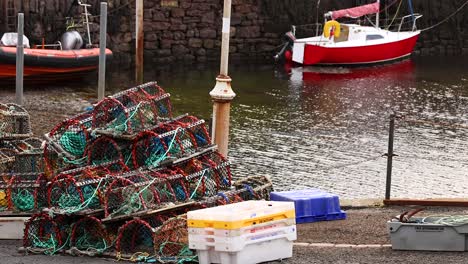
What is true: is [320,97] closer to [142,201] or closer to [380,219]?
[380,219]

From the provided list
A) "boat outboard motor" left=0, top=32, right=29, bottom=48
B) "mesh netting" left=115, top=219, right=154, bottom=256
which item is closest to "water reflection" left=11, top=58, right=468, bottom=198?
"boat outboard motor" left=0, top=32, right=29, bottom=48

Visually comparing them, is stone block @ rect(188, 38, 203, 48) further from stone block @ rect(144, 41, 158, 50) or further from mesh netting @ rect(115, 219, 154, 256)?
mesh netting @ rect(115, 219, 154, 256)

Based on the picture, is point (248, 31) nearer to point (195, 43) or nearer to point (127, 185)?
point (195, 43)

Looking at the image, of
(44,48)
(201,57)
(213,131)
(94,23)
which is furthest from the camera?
(201,57)

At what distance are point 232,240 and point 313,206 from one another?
6.81 feet

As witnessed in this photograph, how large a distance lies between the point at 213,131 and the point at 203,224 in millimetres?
2947

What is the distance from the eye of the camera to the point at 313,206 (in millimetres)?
10328

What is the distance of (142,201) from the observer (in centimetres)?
898

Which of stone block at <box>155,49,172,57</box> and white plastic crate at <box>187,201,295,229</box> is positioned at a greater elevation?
white plastic crate at <box>187,201,295,229</box>

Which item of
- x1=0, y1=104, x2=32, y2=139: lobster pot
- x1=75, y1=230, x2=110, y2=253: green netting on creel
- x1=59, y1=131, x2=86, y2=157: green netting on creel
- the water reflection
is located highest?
x1=59, y1=131, x2=86, y2=157: green netting on creel

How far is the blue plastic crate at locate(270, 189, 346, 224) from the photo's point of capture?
10.2 meters

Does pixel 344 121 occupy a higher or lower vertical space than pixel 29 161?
lower

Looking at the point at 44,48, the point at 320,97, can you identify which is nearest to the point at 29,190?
the point at 320,97

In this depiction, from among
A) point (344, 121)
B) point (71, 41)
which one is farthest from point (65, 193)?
point (71, 41)
